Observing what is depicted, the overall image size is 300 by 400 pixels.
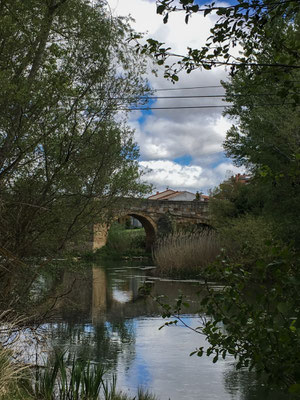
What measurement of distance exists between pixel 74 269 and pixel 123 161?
1.70 metres

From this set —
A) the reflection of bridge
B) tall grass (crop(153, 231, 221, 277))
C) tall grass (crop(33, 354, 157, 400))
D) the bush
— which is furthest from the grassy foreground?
the reflection of bridge

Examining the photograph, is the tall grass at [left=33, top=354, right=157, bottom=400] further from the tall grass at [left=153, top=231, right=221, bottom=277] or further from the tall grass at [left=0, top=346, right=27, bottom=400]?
the tall grass at [left=153, top=231, right=221, bottom=277]

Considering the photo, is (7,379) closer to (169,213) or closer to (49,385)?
(49,385)

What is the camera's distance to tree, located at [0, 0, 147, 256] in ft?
20.5

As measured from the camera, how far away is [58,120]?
21.5 feet

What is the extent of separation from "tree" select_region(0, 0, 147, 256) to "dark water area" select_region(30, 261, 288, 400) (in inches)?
36.4

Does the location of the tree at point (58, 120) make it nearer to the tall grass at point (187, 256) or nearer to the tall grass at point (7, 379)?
the tall grass at point (7, 379)

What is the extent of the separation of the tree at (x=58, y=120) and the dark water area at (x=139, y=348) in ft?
3.03

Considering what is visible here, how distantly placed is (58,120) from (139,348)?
3.54m

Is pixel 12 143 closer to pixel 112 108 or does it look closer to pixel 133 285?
pixel 112 108

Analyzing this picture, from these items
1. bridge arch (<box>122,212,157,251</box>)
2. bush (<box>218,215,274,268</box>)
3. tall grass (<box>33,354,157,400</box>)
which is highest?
bridge arch (<box>122,212,157,251</box>)

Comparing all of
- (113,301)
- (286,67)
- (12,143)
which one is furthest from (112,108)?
(113,301)

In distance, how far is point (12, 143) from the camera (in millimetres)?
6270

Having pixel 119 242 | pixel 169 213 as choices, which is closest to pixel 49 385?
pixel 119 242
